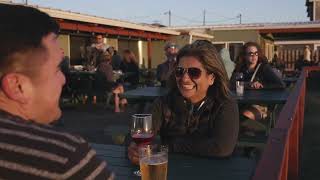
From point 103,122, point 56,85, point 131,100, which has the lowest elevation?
point 103,122

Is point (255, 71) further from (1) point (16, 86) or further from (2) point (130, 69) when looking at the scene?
(2) point (130, 69)

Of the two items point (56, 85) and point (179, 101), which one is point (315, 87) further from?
point (56, 85)

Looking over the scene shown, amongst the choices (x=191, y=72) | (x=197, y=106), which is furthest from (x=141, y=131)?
(x=191, y=72)

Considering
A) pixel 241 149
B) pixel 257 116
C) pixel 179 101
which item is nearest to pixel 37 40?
pixel 179 101

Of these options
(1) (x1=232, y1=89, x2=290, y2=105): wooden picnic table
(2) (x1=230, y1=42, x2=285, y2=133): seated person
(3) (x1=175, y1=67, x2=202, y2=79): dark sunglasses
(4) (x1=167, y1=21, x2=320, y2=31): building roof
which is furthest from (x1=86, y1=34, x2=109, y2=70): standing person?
(4) (x1=167, y1=21, x2=320, y2=31): building roof

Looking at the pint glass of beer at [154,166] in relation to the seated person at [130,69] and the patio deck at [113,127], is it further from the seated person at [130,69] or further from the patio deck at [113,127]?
the seated person at [130,69]

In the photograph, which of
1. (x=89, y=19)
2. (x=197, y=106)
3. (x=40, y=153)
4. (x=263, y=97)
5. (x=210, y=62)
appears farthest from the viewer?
(x=89, y=19)

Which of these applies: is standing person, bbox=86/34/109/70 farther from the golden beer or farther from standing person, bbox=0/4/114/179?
standing person, bbox=0/4/114/179

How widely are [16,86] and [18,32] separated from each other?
0.42ft

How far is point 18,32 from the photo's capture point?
3.49 feet

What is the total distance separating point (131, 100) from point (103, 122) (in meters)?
2.78

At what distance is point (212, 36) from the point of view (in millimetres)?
24078

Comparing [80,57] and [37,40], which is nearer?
[37,40]

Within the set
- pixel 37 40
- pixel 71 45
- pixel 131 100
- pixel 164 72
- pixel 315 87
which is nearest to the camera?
pixel 37 40
